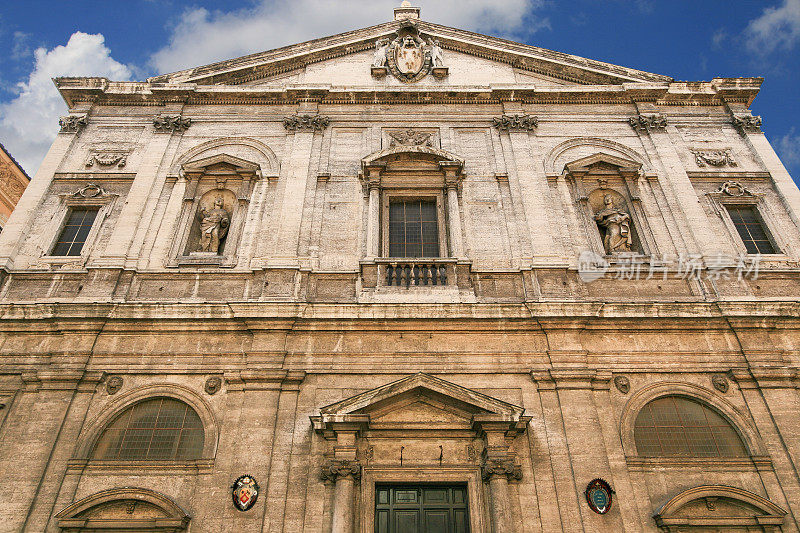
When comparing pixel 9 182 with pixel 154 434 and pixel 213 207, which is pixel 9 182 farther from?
pixel 154 434

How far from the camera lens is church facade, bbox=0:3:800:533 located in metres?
8.88

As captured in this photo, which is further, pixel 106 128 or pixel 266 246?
pixel 106 128

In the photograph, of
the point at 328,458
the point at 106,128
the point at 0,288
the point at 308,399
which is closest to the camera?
the point at 328,458

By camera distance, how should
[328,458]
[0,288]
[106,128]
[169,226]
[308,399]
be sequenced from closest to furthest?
[328,458] < [308,399] < [0,288] < [169,226] < [106,128]

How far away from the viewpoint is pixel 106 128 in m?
13.9

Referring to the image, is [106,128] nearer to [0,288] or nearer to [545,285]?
[0,288]

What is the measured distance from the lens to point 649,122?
13867 millimetres

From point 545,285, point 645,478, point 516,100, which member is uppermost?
point 516,100

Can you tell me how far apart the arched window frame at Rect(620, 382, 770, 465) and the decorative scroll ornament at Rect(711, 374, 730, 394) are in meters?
0.14

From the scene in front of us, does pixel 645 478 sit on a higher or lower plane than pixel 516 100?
lower

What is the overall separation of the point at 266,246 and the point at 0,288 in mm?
5353

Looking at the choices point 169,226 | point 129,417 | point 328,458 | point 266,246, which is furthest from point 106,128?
point 328,458

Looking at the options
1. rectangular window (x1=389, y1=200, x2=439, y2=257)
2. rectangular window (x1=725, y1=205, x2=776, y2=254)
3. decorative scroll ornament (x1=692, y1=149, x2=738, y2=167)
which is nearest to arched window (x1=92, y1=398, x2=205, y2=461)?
rectangular window (x1=389, y1=200, x2=439, y2=257)

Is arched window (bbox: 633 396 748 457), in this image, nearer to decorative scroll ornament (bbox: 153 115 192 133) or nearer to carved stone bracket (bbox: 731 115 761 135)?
carved stone bracket (bbox: 731 115 761 135)
